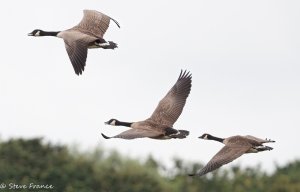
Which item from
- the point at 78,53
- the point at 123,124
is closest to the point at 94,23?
the point at 78,53

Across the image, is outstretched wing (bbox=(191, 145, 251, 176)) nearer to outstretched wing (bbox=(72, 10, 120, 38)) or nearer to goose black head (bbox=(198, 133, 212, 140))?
goose black head (bbox=(198, 133, 212, 140))

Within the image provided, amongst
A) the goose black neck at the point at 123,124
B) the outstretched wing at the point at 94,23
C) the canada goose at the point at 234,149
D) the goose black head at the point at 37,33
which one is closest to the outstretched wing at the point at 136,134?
the canada goose at the point at 234,149

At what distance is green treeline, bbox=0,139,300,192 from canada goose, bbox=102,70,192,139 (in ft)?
49.3

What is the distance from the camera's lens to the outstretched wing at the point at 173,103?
34281 mm

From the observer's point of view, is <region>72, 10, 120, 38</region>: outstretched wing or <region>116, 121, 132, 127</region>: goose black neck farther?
<region>116, 121, 132, 127</region>: goose black neck

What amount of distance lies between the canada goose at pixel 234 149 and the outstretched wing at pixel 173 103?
1495 mm

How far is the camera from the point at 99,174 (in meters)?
52.7

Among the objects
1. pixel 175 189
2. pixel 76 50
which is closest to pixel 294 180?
pixel 175 189

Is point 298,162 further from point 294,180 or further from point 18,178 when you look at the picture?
point 18,178

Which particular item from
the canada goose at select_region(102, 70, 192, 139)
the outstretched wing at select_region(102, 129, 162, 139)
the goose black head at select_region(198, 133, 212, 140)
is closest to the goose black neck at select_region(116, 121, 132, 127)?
the canada goose at select_region(102, 70, 192, 139)

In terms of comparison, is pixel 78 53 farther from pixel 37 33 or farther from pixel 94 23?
pixel 37 33

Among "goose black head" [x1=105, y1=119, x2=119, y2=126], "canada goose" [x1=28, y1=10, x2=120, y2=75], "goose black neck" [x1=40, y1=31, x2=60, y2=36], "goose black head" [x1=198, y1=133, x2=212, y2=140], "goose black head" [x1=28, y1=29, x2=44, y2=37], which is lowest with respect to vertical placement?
"goose black head" [x1=198, y1=133, x2=212, y2=140]

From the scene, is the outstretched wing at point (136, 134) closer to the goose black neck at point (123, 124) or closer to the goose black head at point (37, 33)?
the goose black neck at point (123, 124)

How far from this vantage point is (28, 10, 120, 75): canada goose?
31.8 metres
